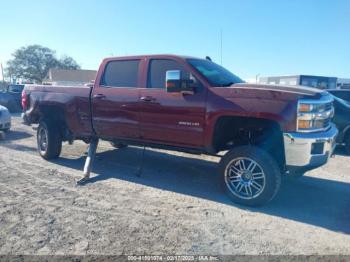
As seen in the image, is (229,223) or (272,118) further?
(272,118)

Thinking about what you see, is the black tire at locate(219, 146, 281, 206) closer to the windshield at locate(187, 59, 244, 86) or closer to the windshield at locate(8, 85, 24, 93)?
the windshield at locate(187, 59, 244, 86)

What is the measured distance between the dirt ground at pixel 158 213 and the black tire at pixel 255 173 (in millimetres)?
144

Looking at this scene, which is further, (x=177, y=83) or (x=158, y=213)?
(x=177, y=83)

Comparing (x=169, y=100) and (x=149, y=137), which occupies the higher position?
(x=169, y=100)

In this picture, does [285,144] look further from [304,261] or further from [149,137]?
[149,137]

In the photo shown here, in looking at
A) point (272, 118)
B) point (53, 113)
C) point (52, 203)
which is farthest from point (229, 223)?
point (53, 113)

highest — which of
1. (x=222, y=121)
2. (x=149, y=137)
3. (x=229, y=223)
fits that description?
(x=222, y=121)

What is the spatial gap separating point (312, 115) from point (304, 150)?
47 centimetres

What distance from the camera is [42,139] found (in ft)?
23.9

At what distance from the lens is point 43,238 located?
11.8 ft

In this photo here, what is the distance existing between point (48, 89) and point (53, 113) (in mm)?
515

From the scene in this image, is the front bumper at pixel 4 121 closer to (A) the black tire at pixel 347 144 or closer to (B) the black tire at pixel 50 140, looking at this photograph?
(B) the black tire at pixel 50 140

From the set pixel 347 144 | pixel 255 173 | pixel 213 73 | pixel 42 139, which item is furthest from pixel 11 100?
pixel 255 173

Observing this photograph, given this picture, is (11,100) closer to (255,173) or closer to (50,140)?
(50,140)
